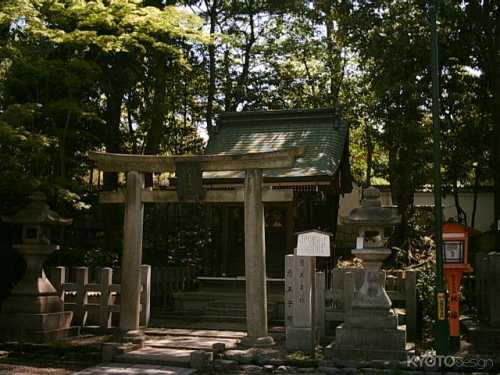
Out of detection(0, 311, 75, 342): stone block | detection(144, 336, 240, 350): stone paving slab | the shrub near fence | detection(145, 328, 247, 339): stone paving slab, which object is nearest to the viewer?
detection(144, 336, 240, 350): stone paving slab

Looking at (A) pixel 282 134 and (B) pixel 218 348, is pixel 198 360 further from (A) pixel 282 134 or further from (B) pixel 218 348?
(A) pixel 282 134

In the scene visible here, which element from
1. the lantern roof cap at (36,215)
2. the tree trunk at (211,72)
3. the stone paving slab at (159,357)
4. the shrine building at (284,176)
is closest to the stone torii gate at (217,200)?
the stone paving slab at (159,357)

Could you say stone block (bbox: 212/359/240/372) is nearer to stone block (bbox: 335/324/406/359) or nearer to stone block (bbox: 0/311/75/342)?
stone block (bbox: 335/324/406/359)

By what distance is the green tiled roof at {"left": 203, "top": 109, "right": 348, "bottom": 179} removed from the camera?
16438 mm

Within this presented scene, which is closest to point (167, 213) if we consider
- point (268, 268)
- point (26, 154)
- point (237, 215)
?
point (237, 215)

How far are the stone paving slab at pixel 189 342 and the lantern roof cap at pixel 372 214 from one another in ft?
10.4

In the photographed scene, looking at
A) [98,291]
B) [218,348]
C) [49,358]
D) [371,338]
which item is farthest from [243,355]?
[98,291]

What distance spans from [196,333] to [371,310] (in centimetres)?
398

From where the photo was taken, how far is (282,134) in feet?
59.9

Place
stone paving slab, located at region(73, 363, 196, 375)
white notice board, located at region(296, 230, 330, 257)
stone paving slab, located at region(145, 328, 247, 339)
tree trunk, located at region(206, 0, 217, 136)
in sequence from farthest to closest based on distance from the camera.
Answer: tree trunk, located at region(206, 0, 217, 136) < stone paving slab, located at region(145, 328, 247, 339) < white notice board, located at region(296, 230, 330, 257) < stone paving slab, located at region(73, 363, 196, 375)

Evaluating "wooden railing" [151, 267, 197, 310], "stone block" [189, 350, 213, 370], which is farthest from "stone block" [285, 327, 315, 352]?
"wooden railing" [151, 267, 197, 310]

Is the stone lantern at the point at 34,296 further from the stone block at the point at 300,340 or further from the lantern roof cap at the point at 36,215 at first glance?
the stone block at the point at 300,340

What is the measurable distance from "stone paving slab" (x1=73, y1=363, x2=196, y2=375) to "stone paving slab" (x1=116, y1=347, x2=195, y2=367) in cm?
13

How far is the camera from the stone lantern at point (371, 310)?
8.33m
